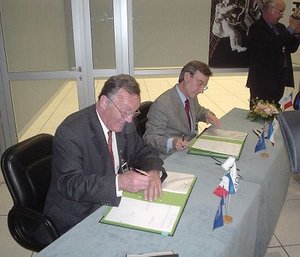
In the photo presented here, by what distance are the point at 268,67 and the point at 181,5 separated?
1.27 metres

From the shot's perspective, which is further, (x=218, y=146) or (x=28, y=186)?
(x=218, y=146)

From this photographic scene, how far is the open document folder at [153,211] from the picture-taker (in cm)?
122

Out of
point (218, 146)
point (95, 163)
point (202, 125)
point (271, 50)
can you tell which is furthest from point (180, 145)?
point (202, 125)

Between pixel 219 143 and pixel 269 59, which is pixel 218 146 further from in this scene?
pixel 269 59

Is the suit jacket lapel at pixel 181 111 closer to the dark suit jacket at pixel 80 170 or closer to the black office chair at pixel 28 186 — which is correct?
the dark suit jacket at pixel 80 170

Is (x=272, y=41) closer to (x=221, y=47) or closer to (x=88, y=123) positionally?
(x=221, y=47)

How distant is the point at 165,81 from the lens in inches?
157

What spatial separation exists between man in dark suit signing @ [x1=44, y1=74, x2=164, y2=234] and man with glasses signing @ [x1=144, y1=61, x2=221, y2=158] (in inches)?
19.8

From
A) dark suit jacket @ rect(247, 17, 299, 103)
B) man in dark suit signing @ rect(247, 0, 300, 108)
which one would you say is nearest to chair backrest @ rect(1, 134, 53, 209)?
man in dark suit signing @ rect(247, 0, 300, 108)

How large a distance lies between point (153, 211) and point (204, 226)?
218 mm

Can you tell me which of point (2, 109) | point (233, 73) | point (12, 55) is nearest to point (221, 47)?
point (233, 73)

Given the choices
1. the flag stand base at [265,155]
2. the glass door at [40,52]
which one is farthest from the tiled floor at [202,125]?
Result: the flag stand base at [265,155]

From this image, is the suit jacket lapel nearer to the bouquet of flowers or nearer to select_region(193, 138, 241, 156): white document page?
select_region(193, 138, 241, 156): white document page

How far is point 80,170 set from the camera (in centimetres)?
Result: 146
